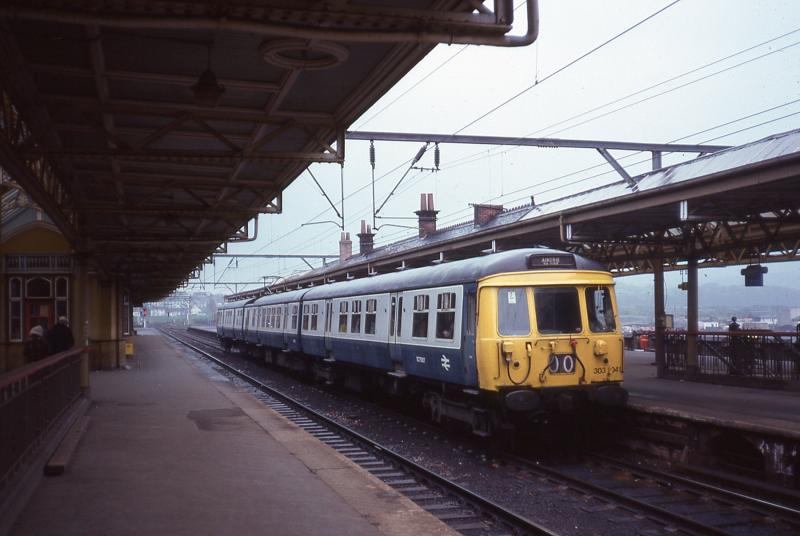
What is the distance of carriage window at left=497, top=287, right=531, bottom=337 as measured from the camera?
11.4 metres

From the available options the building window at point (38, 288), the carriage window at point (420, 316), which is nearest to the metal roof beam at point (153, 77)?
the carriage window at point (420, 316)

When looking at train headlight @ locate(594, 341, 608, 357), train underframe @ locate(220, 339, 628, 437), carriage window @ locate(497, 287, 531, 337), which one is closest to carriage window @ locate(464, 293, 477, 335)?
carriage window @ locate(497, 287, 531, 337)

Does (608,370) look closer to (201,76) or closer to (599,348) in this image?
(599,348)

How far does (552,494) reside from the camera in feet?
31.4

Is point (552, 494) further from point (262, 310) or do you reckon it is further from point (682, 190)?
point (262, 310)

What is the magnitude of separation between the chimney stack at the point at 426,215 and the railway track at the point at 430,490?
2063 centimetres

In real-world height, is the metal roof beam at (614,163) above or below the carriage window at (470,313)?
above

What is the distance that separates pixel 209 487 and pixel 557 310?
5734 millimetres

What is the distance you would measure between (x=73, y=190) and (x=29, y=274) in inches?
379

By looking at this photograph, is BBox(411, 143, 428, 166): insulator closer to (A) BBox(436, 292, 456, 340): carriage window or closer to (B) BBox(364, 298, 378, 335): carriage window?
(B) BBox(364, 298, 378, 335): carriage window

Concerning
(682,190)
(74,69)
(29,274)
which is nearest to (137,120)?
(74,69)

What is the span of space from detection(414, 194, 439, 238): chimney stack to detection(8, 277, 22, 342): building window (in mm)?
16381

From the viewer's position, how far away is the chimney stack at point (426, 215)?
115 ft

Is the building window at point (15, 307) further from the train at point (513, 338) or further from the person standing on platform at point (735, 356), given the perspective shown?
the person standing on platform at point (735, 356)
